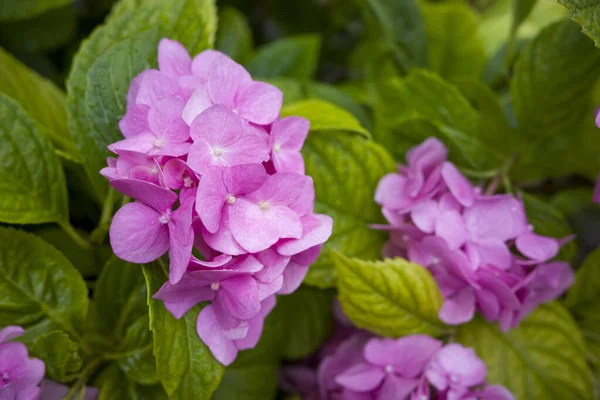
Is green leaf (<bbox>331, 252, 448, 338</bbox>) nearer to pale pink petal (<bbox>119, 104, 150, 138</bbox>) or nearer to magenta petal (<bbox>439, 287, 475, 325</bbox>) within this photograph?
magenta petal (<bbox>439, 287, 475, 325</bbox>)

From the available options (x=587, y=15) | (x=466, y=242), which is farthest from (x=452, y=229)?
(x=587, y=15)

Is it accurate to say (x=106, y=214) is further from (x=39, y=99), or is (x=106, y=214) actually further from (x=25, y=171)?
(x=39, y=99)

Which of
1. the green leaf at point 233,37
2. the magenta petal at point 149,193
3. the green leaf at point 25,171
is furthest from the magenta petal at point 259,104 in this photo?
the green leaf at point 233,37

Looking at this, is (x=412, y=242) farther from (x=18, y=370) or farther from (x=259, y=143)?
(x=18, y=370)

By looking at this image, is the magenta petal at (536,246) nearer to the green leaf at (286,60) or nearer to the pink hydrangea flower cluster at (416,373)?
the pink hydrangea flower cluster at (416,373)

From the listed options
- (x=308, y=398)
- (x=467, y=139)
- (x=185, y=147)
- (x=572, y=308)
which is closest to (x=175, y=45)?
Answer: (x=185, y=147)

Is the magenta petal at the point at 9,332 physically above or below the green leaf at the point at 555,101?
below

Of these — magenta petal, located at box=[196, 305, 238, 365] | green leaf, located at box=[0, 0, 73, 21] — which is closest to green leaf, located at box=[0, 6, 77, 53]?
green leaf, located at box=[0, 0, 73, 21]
